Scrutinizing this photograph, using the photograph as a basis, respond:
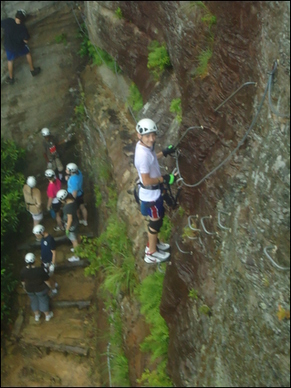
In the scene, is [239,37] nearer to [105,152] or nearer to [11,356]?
[105,152]

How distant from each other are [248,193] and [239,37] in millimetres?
2077

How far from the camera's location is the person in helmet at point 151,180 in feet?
22.4

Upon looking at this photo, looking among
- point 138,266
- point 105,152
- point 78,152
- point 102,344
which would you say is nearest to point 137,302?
point 138,266

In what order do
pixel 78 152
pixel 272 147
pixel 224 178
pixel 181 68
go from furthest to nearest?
pixel 78 152, pixel 181 68, pixel 224 178, pixel 272 147

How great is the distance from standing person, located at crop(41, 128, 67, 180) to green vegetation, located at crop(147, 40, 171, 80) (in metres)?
5.28

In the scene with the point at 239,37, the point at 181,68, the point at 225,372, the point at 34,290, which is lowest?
the point at 34,290

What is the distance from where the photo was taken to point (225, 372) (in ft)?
21.7

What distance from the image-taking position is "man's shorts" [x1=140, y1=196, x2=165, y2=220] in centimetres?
755

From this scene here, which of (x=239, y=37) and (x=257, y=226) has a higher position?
(x=239, y=37)

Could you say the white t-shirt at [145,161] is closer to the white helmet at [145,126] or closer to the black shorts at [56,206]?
the white helmet at [145,126]

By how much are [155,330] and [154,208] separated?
2.96 meters

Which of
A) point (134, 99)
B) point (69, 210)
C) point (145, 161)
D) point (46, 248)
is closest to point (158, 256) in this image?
point (145, 161)

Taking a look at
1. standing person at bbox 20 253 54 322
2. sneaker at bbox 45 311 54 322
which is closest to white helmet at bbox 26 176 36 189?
standing person at bbox 20 253 54 322

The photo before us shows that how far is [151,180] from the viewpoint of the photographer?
6996mm
